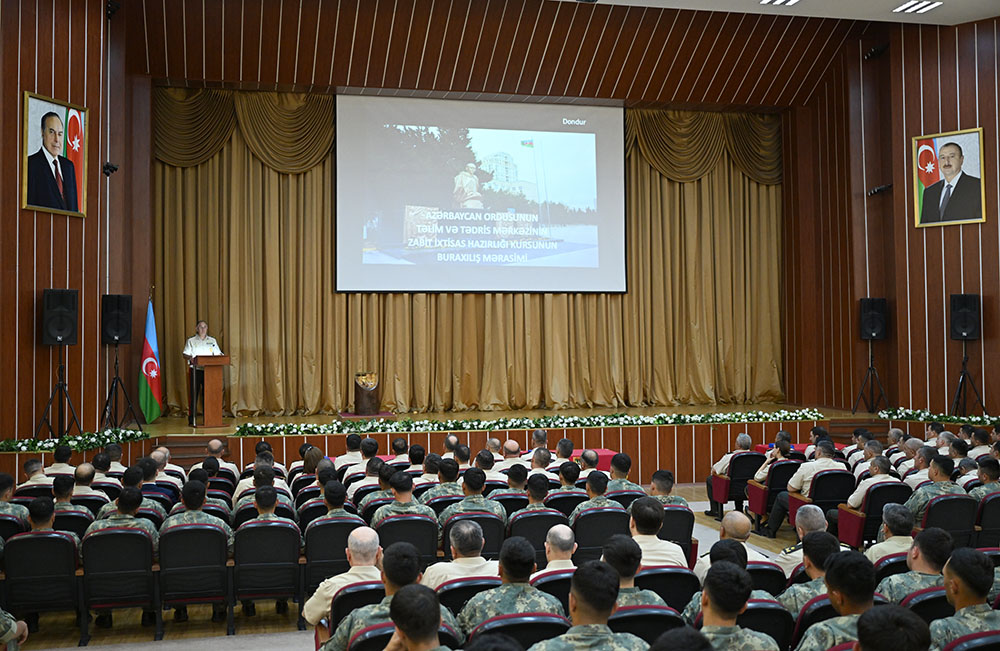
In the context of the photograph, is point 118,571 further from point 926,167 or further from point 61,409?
point 926,167

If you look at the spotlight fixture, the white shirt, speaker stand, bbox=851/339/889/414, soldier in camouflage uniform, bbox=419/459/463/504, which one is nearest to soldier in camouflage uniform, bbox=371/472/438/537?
soldier in camouflage uniform, bbox=419/459/463/504

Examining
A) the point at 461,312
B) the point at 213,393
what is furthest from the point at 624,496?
the point at 461,312

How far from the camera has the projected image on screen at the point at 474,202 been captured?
13781 mm

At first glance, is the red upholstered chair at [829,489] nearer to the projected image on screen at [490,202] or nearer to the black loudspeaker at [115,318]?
the projected image on screen at [490,202]

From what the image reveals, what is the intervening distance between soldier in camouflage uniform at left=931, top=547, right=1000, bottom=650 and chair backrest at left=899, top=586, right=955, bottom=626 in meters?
0.29

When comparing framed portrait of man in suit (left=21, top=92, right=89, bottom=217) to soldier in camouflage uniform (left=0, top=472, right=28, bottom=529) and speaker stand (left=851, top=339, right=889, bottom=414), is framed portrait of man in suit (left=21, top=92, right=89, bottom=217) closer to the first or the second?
soldier in camouflage uniform (left=0, top=472, right=28, bottom=529)

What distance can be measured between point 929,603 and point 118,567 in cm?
439

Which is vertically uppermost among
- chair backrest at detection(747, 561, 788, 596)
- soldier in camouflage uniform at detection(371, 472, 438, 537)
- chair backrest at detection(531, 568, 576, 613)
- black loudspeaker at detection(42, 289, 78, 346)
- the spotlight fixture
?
the spotlight fixture

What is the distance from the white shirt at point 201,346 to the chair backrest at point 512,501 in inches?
291

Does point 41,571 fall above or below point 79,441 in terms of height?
below

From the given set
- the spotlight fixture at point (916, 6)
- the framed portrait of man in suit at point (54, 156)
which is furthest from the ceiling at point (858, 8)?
the framed portrait of man in suit at point (54, 156)

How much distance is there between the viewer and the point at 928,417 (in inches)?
476

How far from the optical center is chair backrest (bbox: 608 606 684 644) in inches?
130

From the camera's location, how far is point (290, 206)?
14.0m
